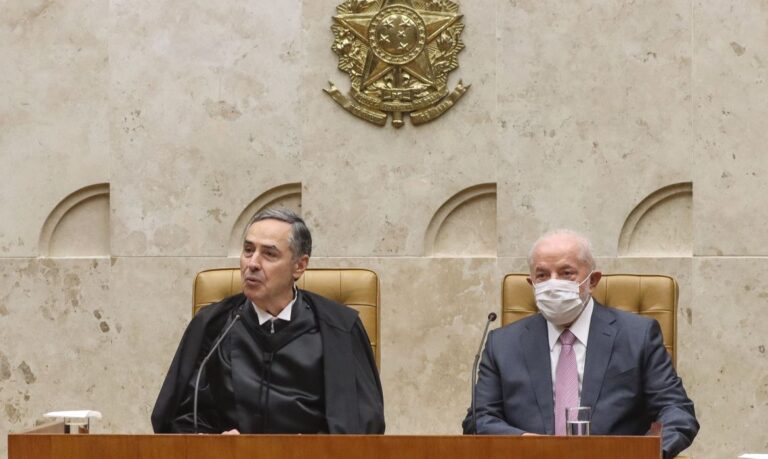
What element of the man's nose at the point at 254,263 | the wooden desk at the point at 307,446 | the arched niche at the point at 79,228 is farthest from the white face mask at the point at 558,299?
the arched niche at the point at 79,228

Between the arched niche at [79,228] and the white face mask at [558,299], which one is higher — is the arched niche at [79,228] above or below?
above

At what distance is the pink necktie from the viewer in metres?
4.36

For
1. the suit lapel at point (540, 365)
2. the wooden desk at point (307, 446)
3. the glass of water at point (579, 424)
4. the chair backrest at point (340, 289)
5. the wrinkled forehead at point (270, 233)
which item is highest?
the wrinkled forehead at point (270, 233)

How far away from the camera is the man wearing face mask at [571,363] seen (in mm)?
4332

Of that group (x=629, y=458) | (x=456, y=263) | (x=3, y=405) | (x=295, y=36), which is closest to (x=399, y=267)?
(x=456, y=263)

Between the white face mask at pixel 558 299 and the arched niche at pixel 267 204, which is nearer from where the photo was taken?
the white face mask at pixel 558 299

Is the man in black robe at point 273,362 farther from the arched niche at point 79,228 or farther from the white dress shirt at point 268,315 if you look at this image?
the arched niche at point 79,228

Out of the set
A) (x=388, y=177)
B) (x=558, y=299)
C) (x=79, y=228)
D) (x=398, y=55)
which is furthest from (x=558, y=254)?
(x=79, y=228)

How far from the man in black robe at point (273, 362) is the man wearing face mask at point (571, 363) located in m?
0.44

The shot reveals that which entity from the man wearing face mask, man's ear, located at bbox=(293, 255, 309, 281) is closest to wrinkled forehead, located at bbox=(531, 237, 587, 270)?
the man wearing face mask

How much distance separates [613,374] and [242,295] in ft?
4.18

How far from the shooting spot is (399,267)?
5.93m

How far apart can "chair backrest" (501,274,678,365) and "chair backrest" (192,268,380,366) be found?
472 mm

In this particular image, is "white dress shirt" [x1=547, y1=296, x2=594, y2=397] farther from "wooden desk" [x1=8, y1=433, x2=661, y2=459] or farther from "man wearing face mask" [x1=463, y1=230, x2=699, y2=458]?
"wooden desk" [x1=8, y1=433, x2=661, y2=459]
